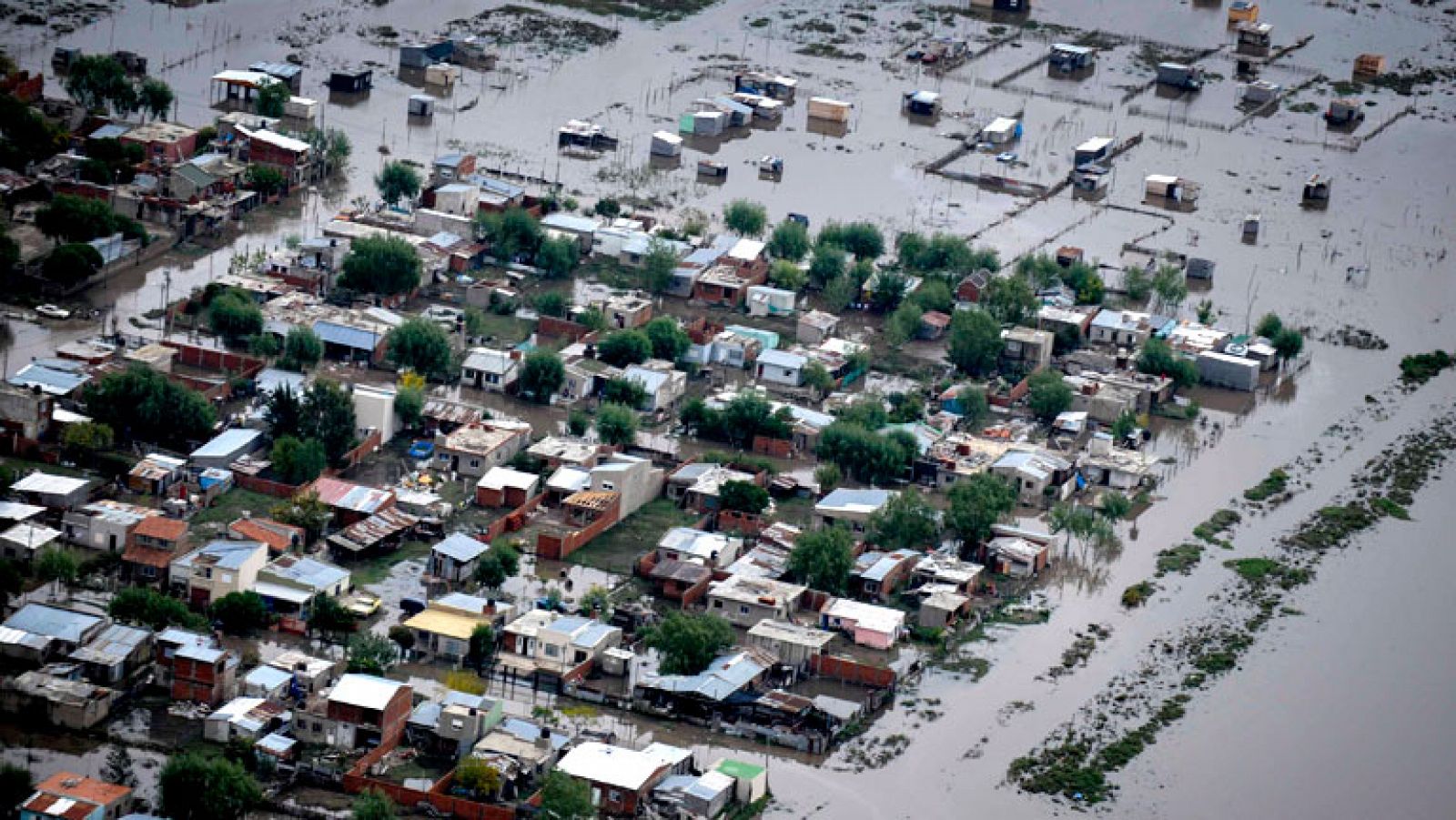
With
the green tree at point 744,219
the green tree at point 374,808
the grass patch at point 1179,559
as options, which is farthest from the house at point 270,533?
the green tree at point 744,219

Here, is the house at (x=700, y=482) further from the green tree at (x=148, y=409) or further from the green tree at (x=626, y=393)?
the green tree at (x=148, y=409)

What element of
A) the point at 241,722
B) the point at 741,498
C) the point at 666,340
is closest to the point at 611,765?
the point at 241,722

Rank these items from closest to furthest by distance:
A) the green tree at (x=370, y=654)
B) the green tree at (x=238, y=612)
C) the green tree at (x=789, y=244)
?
1. the green tree at (x=370, y=654)
2. the green tree at (x=238, y=612)
3. the green tree at (x=789, y=244)

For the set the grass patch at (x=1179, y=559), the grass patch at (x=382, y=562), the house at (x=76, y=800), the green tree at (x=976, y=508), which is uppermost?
the green tree at (x=976, y=508)

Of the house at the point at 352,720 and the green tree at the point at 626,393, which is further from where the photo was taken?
the green tree at the point at 626,393

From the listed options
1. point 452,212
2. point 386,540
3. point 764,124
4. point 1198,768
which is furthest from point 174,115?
point 1198,768

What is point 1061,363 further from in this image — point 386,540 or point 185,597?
point 185,597

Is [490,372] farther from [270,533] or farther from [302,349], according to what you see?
[270,533]
